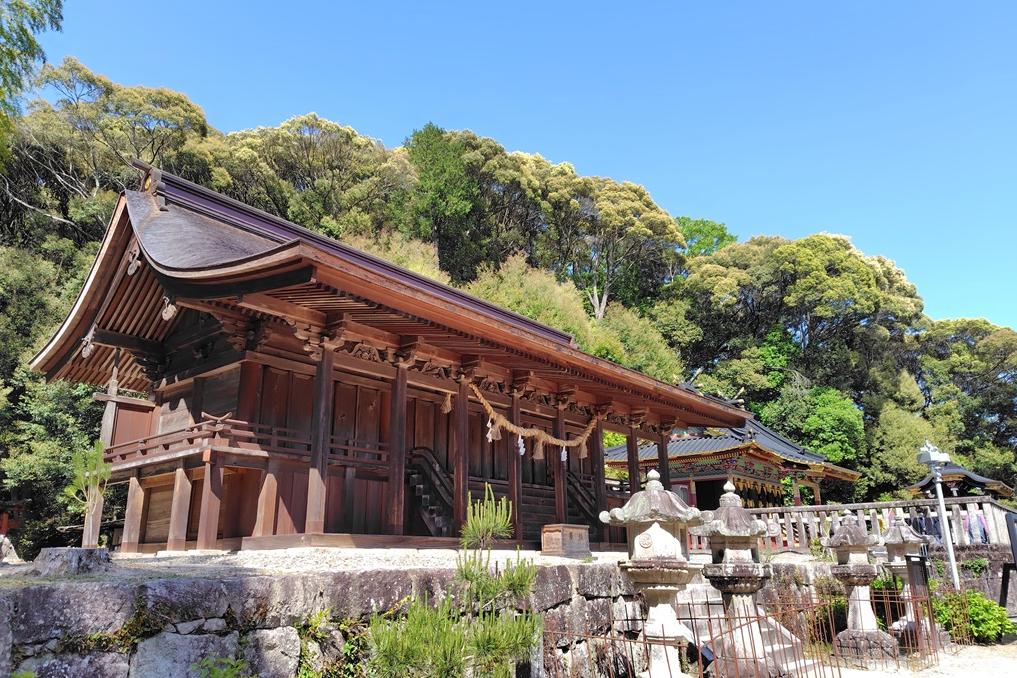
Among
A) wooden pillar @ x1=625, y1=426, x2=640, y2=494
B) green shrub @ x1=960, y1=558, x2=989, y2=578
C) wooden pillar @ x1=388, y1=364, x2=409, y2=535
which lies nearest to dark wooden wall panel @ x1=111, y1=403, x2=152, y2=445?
wooden pillar @ x1=388, y1=364, x2=409, y2=535

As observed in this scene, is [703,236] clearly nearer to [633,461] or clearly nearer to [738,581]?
[633,461]

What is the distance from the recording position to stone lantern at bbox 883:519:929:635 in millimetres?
10428

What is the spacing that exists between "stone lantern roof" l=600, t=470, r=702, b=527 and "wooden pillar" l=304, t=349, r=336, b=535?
404 centimetres

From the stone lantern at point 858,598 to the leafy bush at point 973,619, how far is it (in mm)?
2242

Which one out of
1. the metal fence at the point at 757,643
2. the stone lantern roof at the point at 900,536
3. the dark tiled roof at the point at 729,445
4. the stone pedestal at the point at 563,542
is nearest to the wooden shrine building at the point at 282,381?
the stone pedestal at the point at 563,542

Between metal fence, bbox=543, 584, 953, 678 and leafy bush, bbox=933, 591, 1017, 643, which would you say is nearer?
metal fence, bbox=543, 584, 953, 678

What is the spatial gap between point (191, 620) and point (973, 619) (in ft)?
41.8

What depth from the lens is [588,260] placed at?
42.2 m

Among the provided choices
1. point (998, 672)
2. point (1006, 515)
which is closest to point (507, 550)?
point (998, 672)

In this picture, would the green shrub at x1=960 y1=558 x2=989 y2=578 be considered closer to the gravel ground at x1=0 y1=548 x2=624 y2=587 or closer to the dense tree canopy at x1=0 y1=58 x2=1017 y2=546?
the gravel ground at x1=0 y1=548 x2=624 y2=587

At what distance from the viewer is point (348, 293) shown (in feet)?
26.7

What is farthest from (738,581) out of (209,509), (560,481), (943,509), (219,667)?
(943,509)

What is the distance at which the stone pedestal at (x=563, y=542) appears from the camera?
10016 millimetres

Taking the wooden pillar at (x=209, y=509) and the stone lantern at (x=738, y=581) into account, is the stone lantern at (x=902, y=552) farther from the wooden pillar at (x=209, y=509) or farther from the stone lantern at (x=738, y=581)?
the wooden pillar at (x=209, y=509)
